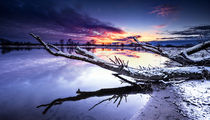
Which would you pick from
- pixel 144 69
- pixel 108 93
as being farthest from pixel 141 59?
pixel 108 93

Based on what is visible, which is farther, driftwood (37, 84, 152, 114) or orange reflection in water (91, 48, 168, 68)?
orange reflection in water (91, 48, 168, 68)

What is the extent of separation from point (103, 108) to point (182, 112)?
2.00 m

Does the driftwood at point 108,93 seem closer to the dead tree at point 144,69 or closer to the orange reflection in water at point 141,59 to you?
the dead tree at point 144,69

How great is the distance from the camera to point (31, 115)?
2.48m

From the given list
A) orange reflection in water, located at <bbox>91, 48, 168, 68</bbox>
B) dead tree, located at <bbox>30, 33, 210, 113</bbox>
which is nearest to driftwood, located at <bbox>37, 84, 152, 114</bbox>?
dead tree, located at <bbox>30, 33, 210, 113</bbox>

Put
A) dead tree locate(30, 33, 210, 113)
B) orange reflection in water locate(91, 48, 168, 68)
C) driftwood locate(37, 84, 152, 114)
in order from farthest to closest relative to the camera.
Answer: orange reflection in water locate(91, 48, 168, 68), driftwood locate(37, 84, 152, 114), dead tree locate(30, 33, 210, 113)

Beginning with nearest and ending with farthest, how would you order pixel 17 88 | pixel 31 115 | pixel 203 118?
pixel 203 118 < pixel 31 115 < pixel 17 88

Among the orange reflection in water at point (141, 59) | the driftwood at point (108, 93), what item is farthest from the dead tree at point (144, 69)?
the orange reflection in water at point (141, 59)

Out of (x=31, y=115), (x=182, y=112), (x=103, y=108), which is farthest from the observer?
(x=103, y=108)

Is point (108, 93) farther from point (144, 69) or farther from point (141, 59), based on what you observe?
point (141, 59)

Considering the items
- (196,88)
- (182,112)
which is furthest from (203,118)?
(196,88)

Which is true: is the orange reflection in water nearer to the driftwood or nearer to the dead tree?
the dead tree

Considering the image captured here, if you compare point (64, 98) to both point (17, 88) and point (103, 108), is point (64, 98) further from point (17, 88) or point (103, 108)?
point (17, 88)

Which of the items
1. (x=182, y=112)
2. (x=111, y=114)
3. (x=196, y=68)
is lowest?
(x=111, y=114)
